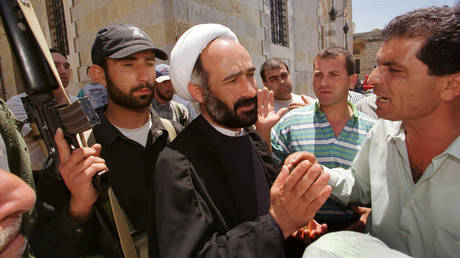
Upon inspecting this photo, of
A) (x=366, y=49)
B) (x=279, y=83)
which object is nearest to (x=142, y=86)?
(x=279, y=83)

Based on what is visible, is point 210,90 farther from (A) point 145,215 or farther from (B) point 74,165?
(A) point 145,215

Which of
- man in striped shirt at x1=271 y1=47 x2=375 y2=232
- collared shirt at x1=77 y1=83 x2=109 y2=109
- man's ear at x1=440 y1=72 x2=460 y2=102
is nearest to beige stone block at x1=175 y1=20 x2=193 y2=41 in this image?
collared shirt at x1=77 y1=83 x2=109 y2=109

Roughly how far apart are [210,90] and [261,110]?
0.60 m

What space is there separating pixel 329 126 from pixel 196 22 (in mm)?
3434

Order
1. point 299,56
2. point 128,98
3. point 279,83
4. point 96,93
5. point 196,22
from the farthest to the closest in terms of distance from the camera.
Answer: point 299,56 → point 196,22 → point 96,93 → point 279,83 → point 128,98

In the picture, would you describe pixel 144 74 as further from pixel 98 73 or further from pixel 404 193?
pixel 404 193

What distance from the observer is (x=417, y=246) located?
1170mm

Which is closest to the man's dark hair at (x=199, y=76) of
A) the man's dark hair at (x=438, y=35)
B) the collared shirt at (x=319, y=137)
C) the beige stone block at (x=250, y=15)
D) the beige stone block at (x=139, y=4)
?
the man's dark hair at (x=438, y=35)

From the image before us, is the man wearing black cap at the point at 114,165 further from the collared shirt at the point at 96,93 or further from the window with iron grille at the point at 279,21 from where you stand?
the window with iron grille at the point at 279,21

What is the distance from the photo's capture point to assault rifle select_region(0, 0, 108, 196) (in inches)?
46.5

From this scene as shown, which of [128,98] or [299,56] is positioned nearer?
[128,98]

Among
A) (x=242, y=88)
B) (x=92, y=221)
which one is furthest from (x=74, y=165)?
(x=242, y=88)

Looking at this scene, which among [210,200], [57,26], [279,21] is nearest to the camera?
[210,200]

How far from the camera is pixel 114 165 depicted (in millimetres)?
1701
